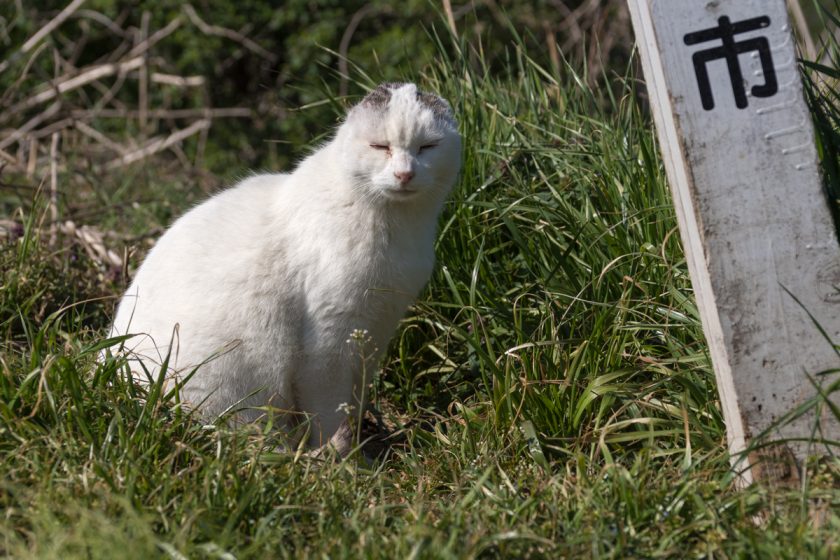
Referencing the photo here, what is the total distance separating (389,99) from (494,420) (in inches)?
43.1

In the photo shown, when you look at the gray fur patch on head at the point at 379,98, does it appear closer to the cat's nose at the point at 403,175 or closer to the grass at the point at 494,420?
the cat's nose at the point at 403,175

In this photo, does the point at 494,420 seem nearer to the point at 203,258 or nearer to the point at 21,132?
the point at 203,258

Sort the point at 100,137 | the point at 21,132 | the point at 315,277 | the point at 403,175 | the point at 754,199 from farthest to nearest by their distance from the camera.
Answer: the point at 100,137
the point at 21,132
the point at 315,277
the point at 403,175
the point at 754,199

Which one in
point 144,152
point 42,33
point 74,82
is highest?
Result: point 42,33

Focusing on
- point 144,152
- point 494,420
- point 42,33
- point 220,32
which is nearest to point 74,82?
point 42,33

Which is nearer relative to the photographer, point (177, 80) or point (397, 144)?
point (397, 144)

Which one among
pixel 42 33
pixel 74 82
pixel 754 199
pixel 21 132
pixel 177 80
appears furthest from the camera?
pixel 177 80

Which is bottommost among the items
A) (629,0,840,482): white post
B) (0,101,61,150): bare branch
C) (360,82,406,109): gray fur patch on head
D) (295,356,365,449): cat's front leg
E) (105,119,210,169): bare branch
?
(295,356,365,449): cat's front leg

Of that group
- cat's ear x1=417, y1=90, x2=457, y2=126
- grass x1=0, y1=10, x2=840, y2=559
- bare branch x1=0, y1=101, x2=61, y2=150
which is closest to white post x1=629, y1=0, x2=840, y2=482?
grass x1=0, y1=10, x2=840, y2=559

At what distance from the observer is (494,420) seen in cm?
278

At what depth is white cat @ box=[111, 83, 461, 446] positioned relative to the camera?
2844 millimetres

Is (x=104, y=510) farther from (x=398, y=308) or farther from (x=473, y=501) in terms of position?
(x=398, y=308)

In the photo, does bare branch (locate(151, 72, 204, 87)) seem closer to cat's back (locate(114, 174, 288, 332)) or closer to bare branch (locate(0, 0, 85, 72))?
bare branch (locate(0, 0, 85, 72))

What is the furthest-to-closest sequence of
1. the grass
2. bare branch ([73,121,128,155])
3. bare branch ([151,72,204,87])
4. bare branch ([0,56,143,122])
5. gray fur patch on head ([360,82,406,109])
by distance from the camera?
bare branch ([151,72,204,87]), bare branch ([73,121,128,155]), bare branch ([0,56,143,122]), gray fur patch on head ([360,82,406,109]), the grass
